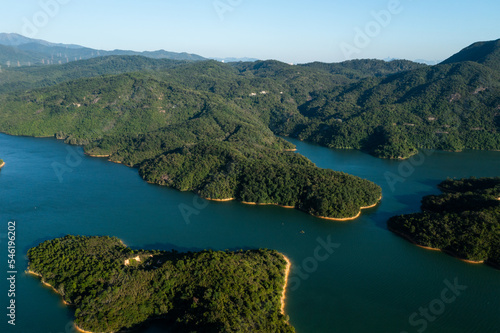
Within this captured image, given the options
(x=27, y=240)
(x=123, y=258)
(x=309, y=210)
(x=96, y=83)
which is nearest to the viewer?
(x=123, y=258)

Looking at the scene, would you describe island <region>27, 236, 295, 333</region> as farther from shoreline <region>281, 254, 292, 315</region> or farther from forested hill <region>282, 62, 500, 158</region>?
forested hill <region>282, 62, 500, 158</region>

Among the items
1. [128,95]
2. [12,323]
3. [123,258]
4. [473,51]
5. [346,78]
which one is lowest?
[12,323]

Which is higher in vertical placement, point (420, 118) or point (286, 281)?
point (420, 118)

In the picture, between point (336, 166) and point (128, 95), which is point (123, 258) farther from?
point (128, 95)

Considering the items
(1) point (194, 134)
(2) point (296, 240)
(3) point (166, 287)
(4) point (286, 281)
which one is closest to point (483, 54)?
(1) point (194, 134)

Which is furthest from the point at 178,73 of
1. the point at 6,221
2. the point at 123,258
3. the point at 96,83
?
the point at 123,258

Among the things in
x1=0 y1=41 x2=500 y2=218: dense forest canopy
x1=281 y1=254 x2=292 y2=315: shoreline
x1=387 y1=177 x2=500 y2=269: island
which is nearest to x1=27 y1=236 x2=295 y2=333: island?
x1=281 y1=254 x2=292 y2=315: shoreline

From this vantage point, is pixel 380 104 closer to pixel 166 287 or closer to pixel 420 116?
pixel 420 116

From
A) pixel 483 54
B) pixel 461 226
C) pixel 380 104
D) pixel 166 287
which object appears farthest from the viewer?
pixel 483 54
